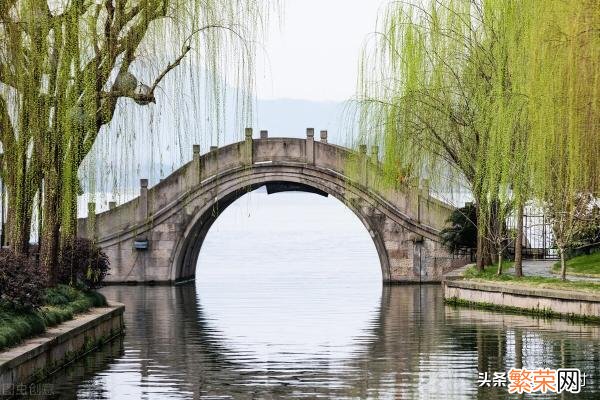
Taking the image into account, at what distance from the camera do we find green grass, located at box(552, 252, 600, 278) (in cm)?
3684

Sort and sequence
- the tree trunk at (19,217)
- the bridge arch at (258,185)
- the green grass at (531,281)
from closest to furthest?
the tree trunk at (19,217), the green grass at (531,281), the bridge arch at (258,185)

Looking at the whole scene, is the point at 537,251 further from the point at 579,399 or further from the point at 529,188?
the point at 579,399

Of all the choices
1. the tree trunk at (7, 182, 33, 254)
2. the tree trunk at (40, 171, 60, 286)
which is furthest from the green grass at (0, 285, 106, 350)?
the tree trunk at (7, 182, 33, 254)

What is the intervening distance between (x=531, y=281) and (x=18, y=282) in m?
16.3

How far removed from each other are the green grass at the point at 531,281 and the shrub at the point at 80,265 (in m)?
9.41

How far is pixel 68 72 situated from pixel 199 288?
29.7 m

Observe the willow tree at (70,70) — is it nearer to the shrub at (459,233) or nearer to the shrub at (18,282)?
the shrub at (18,282)

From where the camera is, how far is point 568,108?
2300cm

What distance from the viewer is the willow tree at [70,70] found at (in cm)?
1864

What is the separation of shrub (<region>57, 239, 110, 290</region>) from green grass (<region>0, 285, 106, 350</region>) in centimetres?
51

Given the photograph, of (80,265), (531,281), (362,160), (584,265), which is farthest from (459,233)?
(80,265)

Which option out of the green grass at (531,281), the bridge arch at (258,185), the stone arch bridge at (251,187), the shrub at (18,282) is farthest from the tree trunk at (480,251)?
the shrub at (18,282)

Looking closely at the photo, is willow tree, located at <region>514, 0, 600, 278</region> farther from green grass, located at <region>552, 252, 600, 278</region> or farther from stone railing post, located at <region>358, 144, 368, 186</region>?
stone railing post, located at <region>358, 144, 368, 186</region>

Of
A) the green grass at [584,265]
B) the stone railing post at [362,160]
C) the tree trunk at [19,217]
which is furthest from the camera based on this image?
the stone railing post at [362,160]
